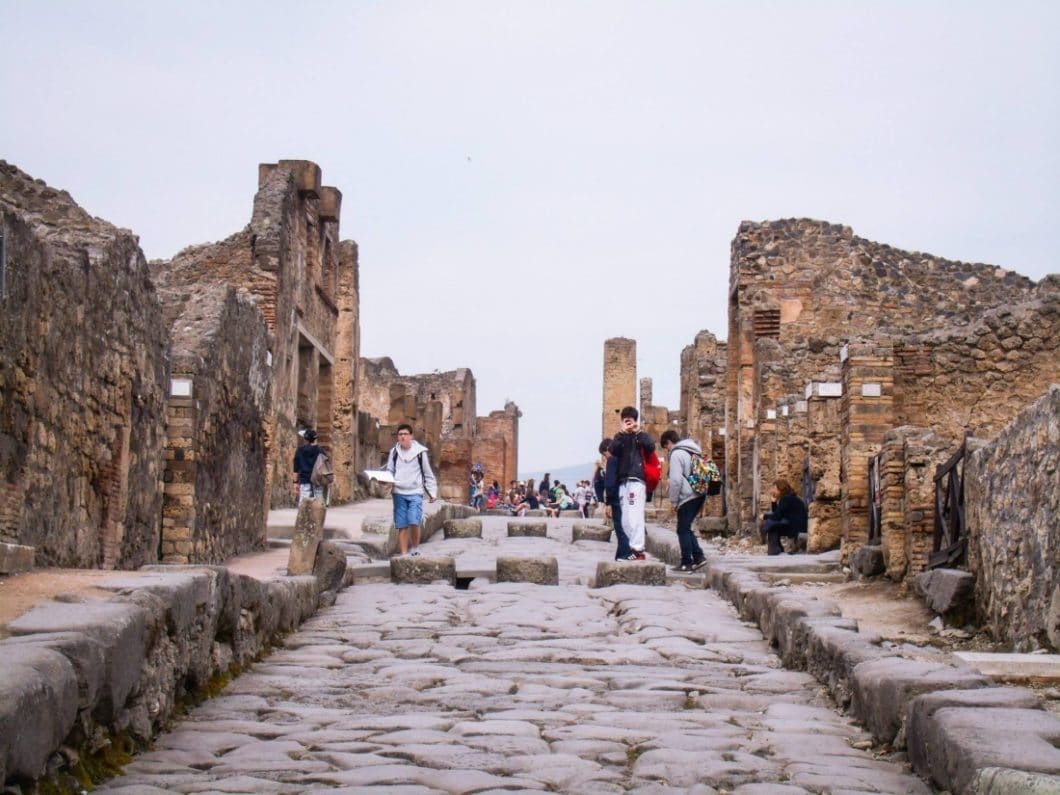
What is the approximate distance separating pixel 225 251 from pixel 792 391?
30.3 ft

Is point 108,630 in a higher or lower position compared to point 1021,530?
lower

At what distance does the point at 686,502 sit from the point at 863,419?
224 centimetres

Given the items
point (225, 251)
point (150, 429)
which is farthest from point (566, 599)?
point (225, 251)

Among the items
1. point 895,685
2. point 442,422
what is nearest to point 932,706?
point 895,685

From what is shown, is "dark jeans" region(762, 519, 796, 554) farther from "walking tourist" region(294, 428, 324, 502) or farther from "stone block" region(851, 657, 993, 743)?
"stone block" region(851, 657, 993, 743)

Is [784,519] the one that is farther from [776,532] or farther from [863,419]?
[863,419]

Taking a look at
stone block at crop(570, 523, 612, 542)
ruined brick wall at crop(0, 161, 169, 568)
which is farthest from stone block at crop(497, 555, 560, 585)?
stone block at crop(570, 523, 612, 542)

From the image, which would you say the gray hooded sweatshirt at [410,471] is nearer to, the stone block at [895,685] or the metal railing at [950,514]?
the metal railing at [950,514]

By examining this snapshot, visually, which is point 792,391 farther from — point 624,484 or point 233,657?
point 233,657

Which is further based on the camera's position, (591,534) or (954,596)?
(591,534)

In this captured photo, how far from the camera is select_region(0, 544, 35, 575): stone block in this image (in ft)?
20.0

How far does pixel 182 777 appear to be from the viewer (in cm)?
486

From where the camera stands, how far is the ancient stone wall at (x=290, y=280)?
24.1 m

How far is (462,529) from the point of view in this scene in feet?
69.9
